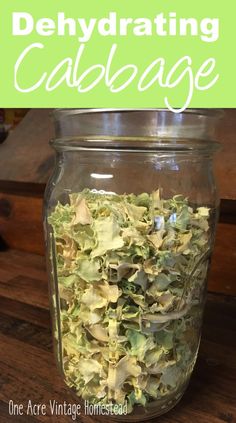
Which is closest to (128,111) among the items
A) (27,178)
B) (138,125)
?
(138,125)

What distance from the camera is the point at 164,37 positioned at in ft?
1.27

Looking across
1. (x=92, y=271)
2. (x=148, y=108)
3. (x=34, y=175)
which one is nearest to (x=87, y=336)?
(x=92, y=271)

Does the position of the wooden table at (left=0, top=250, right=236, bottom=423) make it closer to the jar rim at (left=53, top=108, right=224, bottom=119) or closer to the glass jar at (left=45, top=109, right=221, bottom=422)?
the glass jar at (left=45, top=109, right=221, bottom=422)

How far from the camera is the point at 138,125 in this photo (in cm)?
35

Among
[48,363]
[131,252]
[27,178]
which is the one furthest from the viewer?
[27,178]

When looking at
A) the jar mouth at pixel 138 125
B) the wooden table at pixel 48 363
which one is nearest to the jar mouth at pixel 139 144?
the jar mouth at pixel 138 125

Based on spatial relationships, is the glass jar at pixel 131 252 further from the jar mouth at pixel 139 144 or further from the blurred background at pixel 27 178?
the blurred background at pixel 27 178

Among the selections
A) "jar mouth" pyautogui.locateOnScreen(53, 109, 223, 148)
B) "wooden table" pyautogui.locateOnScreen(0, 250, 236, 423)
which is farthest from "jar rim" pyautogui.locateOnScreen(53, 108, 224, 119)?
"wooden table" pyautogui.locateOnScreen(0, 250, 236, 423)

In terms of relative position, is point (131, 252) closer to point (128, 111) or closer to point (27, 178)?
point (128, 111)

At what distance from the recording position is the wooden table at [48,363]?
0.38 meters

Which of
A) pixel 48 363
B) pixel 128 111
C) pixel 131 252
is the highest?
pixel 128 111

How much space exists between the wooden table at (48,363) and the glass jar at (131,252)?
28 mm

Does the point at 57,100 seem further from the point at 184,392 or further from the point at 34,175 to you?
the point at 34,175

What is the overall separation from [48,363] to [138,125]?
0.91 ft
